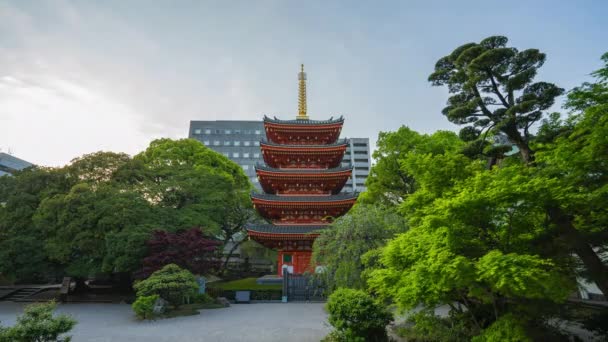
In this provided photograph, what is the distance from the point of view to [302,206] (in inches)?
868

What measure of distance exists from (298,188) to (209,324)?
12909mm

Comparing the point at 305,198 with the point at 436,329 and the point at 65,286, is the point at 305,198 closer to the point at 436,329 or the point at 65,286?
the point at 436,329

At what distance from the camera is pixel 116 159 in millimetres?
20844

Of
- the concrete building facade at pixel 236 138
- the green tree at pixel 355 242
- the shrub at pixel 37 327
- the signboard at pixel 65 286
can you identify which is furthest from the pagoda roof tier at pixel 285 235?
the concrete building facade at pixel 236 138

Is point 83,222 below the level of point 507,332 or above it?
above

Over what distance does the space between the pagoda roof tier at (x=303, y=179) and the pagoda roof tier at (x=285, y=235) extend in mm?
3118

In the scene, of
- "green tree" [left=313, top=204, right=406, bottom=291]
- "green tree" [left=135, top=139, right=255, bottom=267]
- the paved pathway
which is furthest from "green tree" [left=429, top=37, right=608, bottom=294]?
"green tree" [left=135, top=139, right=255, bottom=267]

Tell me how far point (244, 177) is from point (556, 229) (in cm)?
2939

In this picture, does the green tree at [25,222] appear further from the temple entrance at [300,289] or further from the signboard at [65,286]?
the temple entrance at [300,289]

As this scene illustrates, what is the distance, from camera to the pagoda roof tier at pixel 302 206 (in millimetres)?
21656

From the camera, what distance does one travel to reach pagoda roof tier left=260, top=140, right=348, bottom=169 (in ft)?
77.7

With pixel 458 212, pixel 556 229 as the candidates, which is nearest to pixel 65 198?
→ pixel 458 212

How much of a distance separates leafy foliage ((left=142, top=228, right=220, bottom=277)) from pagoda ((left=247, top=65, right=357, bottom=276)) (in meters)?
4.53

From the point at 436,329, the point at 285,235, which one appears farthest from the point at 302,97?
the point at 436,329
